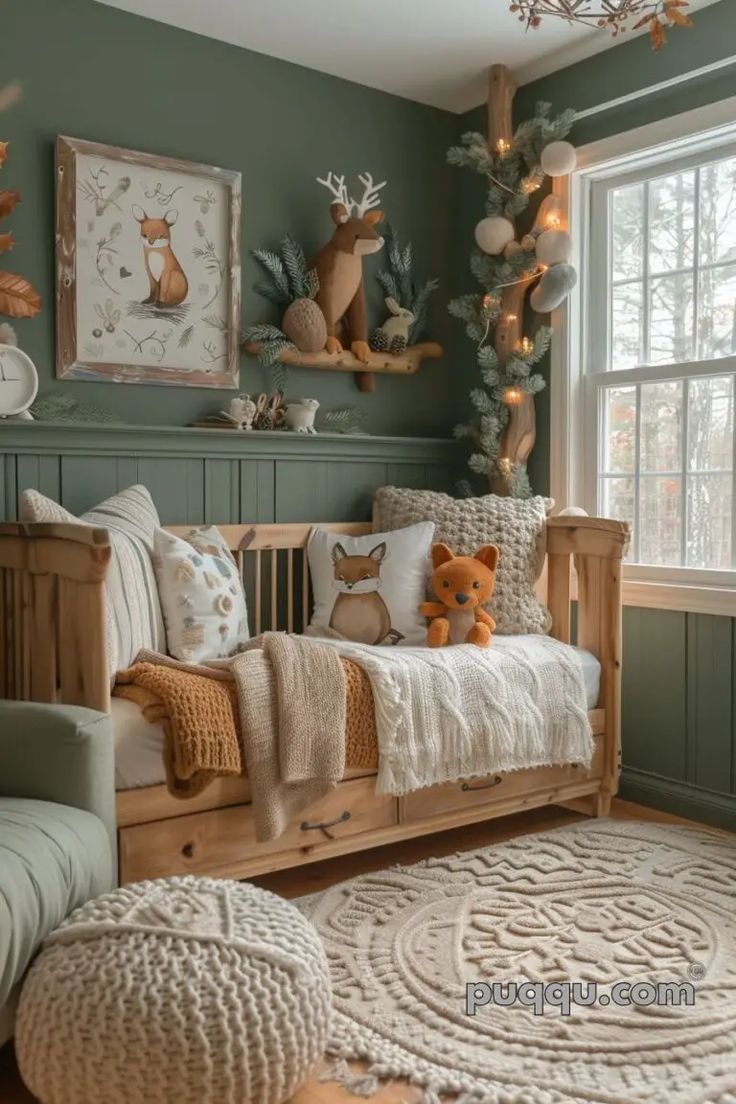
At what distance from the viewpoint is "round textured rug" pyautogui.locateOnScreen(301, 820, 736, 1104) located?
166 cm

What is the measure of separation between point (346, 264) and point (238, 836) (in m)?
1.85

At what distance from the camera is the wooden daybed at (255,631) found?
207cm

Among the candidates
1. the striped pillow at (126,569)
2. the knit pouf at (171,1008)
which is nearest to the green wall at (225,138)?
the striped pillow at (126,569)

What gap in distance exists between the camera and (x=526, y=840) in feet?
9.01

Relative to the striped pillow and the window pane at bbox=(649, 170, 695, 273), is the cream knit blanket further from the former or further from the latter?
the window pane at bbox=(649, 170, 695, 273)

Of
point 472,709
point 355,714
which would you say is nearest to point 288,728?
point 355,714

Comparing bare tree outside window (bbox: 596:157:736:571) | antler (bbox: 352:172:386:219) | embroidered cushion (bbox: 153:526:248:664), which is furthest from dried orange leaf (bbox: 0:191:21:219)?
bare tree outside window (bbox: 596:157:736:571)

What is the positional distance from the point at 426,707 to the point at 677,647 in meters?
0.99

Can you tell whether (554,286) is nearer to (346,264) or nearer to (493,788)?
(346,264)

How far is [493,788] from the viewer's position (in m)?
2.70

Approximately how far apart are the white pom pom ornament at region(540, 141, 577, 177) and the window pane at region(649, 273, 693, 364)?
0.45 metres

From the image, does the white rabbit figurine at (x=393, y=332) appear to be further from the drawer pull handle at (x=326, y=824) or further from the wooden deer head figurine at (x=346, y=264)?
the drawer pull handle at (x=326, y=824)

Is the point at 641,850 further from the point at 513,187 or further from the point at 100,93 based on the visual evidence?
the point at 100,93

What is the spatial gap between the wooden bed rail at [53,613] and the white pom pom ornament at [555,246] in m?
1.87
